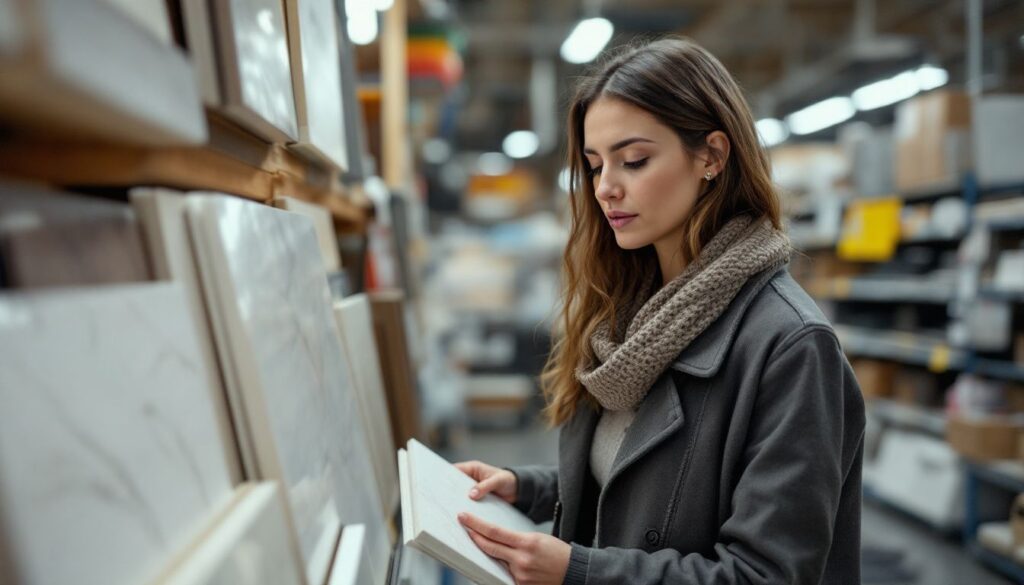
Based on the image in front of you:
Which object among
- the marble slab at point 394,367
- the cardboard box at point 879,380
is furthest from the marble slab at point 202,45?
the cardboard box at point 879,380

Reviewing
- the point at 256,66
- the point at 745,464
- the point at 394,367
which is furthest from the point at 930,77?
the point at 256,66

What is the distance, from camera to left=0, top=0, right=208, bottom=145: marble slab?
1.31 ft

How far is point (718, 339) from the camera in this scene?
110 centimetres

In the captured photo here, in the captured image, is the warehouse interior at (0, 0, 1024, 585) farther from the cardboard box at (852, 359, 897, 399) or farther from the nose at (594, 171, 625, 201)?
the cardboard box at (852, 359, 897, 399)

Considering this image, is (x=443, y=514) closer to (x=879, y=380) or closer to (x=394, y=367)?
(x=394, y=367)

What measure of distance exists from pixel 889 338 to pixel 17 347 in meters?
5.17

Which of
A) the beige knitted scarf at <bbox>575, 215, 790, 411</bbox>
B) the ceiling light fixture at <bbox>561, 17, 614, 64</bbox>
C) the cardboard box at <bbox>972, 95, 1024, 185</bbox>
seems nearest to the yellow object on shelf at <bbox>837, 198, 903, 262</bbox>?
the cardboard box at <bbox>972, 95, 1024, 185</bbox>

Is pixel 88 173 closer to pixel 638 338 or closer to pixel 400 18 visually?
pixel 638 338

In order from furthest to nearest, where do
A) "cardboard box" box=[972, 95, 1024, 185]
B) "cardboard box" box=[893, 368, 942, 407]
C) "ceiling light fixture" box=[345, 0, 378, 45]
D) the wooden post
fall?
1. "cardboard box" box=[893, 368, 942, 407]
2. "cardboard box" box=[972, 95, 1024, 185]
3. the wooden post
4. "ceiling light fixture" box=[345, 0, 378, 45]

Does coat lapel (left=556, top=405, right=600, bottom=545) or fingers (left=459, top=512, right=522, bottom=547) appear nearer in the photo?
fingers (left=459, top=512, right=522, bottom=547)

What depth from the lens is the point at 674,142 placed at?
118 centimetres

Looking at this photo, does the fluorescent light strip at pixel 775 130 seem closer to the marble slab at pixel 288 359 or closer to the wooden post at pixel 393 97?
the wooden post at pixel 393 97

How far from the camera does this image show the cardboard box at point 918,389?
4.50 meters

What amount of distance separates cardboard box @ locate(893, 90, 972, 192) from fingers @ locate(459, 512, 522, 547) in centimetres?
407
